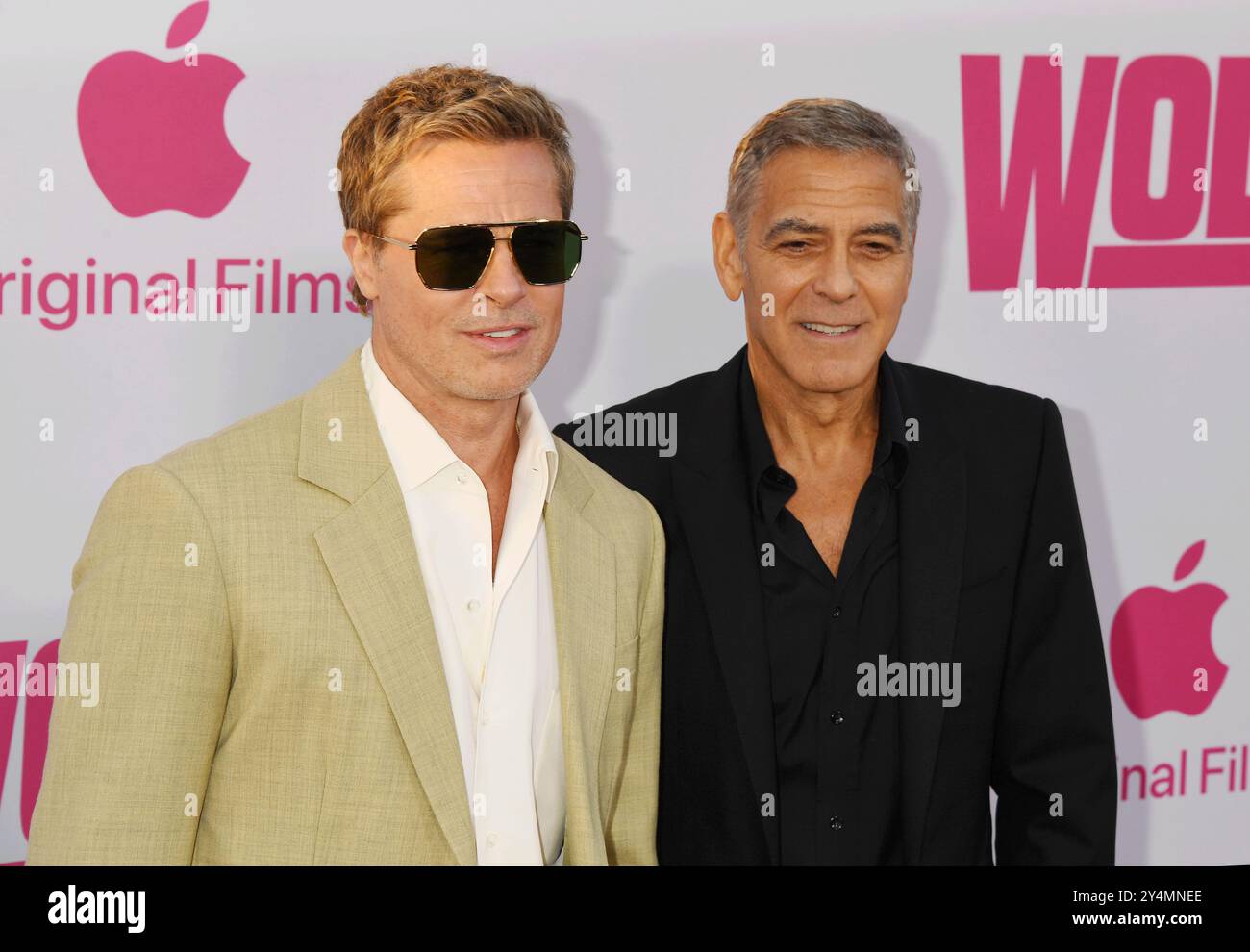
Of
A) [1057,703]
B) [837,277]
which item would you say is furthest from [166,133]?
[1057,703]

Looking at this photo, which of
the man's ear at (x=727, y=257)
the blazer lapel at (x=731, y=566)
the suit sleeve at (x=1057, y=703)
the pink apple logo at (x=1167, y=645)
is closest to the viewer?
the blazer lapel at (x=731, y=566)

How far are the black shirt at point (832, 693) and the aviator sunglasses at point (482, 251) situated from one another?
0.70 metres

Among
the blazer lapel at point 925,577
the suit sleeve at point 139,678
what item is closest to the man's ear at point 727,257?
the blazer lapel at point 925,577

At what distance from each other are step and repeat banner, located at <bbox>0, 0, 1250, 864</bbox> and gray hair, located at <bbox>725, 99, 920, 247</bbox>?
364 millimetres

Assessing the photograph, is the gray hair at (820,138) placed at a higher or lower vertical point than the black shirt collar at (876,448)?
higher

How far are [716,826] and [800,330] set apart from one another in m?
1.04

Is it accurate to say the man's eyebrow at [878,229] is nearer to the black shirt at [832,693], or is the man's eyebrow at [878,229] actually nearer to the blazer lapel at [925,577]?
the blazer lapel at [925,577]

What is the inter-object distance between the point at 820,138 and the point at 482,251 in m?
0.86

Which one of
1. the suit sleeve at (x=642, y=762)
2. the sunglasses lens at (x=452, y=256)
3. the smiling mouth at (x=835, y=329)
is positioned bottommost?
the suit sleeve at (x=642, y=762)

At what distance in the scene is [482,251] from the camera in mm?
2490

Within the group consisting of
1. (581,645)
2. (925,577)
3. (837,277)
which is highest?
(837,277)

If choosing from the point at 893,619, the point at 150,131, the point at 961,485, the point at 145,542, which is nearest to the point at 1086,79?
the point at 961,485

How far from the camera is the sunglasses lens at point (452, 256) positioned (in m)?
2.46

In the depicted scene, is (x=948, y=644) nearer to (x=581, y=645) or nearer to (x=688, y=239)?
(x=581, y=645)
